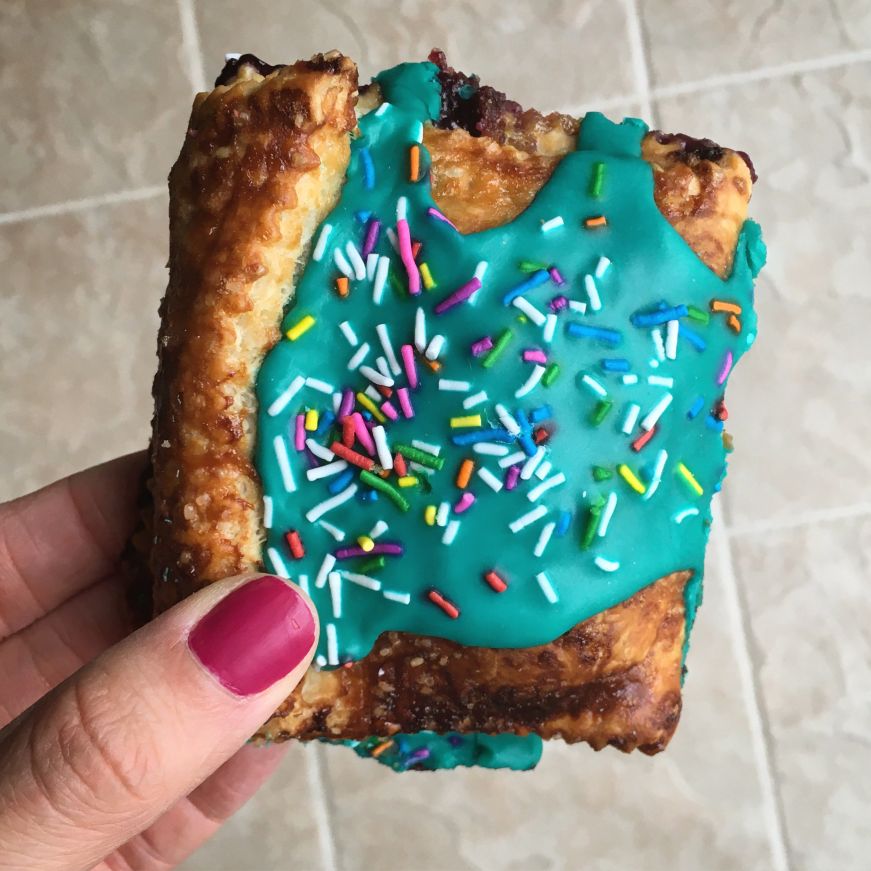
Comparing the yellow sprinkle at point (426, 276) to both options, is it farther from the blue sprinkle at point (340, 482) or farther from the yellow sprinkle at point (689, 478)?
the yellow sprinkle at point (689, 478)

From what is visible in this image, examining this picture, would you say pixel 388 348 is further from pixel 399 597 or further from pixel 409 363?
pixel 399 597

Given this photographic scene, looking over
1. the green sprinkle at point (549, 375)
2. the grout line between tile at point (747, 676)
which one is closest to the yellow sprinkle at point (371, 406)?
the green sprinkle at point (549, 375)

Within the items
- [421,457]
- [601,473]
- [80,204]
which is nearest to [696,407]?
[601,473]

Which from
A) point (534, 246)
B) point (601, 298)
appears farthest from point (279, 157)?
point (601, 298)

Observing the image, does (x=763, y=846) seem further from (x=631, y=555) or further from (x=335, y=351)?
(x=335, y=351)

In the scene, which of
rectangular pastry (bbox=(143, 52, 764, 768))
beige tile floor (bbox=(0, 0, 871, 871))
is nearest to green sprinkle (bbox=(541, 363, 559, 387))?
rectangular pastry (bbox=(143, 52, 764, 768))

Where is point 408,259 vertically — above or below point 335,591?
above
